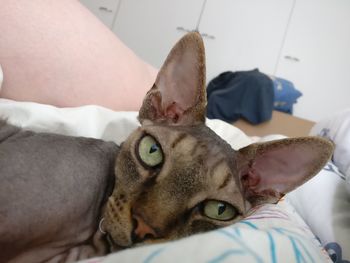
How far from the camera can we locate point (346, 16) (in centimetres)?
371

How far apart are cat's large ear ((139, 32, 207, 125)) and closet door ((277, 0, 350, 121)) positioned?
326 centimetres

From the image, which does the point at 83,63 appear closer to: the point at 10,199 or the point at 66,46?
the point at 66,46

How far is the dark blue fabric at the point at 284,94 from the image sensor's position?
3.44 m

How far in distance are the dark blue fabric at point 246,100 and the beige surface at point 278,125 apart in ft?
0.19

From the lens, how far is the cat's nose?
2.09 ft

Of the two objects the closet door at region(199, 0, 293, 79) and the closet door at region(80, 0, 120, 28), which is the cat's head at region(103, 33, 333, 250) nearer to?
the closet door at region(199, 0, 293, 79)

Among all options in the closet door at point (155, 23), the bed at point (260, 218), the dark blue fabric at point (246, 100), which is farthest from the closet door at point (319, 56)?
the bed at point (260, 218)

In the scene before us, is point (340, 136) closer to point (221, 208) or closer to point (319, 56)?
point (221, 208)

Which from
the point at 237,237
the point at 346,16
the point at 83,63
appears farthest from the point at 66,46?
the point at 346,16

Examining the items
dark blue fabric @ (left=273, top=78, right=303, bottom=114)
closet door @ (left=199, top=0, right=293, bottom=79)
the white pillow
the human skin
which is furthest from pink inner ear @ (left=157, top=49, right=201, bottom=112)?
closet door @ (left=199, top=0, right=293, bottom=79)

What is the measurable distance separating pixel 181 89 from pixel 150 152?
20 cm

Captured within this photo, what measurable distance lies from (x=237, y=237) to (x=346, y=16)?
388 cm

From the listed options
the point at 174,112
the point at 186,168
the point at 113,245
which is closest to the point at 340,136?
the point at 174,112

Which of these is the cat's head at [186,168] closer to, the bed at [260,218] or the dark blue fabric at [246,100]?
the bed at [260,218]
